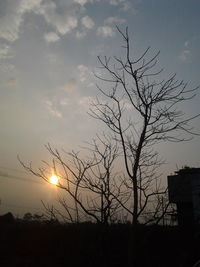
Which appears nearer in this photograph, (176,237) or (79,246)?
(79,246)

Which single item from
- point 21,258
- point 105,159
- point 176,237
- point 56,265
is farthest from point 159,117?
point 176,237

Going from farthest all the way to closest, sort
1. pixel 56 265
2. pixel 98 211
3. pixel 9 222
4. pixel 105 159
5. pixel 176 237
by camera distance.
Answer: pixel 9 222 → pixel 176 237 → pixel 56 265 → pixel 105 159 → pixel 98 211

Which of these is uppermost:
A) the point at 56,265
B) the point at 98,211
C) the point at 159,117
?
the point at 159,117

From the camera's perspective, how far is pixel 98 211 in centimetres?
504

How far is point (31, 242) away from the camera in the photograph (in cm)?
A: 1906

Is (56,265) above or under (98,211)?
under

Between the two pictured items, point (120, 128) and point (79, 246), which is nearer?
point (120, 128)

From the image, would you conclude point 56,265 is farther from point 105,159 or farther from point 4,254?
point 105,159

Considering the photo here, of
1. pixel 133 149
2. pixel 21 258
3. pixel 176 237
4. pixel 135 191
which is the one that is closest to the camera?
pixel 135 191

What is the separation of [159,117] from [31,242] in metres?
15.9

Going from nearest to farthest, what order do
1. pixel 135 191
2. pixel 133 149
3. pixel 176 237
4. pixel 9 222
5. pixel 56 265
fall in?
pixel 135 191
pixel 133 149
pixel 56 265
pixel 176 237
pixel 9 222

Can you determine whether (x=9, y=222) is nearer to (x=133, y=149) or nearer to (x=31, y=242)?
(x=31, y=242)

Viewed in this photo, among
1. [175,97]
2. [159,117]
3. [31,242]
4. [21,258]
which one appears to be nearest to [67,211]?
[159,117]

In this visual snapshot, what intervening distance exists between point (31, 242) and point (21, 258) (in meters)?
2.14
